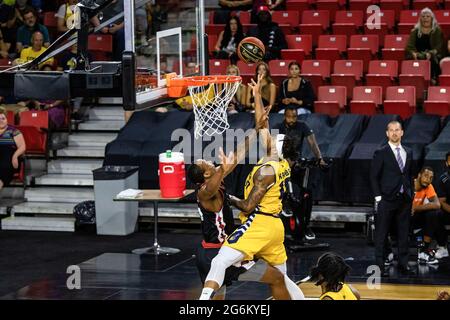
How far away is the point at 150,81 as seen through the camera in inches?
410

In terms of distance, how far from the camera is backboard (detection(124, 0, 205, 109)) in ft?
32.3

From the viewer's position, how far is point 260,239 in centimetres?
938

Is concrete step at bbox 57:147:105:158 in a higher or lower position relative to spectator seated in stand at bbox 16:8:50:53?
lower

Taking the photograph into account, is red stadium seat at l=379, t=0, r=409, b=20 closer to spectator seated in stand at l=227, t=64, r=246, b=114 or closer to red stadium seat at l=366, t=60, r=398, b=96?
red stadium seat at l=366, t=60, r=398, b=96

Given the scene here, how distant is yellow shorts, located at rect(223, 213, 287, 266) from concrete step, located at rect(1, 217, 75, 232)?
603 centimetres

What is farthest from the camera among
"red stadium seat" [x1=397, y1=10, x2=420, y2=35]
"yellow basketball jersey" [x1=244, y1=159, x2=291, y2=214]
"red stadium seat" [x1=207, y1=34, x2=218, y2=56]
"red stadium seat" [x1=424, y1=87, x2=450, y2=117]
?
"red stadium seat" [x1=207, y1=34, x2=218, y2=56]

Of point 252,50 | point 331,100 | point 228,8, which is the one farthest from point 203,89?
point 228,8

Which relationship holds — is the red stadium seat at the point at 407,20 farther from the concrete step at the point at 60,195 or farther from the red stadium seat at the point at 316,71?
the concrete step at the point at 60,195

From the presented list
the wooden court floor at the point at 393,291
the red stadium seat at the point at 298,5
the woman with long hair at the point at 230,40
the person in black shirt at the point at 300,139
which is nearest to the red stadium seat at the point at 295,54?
the woman with long hair at the point at 230,40

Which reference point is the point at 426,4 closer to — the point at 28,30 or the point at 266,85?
the point at 266,85

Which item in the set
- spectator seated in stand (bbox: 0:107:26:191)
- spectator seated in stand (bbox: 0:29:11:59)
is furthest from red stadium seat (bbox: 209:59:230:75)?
spectator seated in stand (bbox: 0:29:11:59)

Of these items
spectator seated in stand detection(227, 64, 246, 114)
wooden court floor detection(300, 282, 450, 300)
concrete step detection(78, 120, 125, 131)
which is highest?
spectator seated in stand detection(227, 64, 246, 114)

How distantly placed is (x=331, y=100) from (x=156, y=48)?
16.7 ft

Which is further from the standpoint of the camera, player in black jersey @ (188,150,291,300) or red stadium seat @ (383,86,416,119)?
red stadium seat @ (383,86,416,119)
